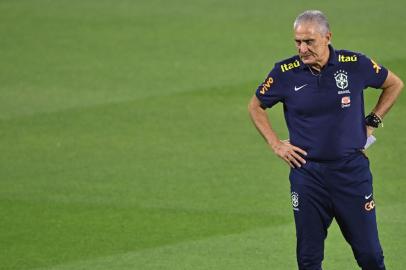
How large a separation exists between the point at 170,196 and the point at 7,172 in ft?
7.00

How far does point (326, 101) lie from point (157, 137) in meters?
6.47

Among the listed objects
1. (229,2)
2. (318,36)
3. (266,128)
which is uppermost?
(318,36)

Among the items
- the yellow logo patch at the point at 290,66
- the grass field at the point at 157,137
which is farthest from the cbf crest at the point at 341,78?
the grass field at the point at 157,137

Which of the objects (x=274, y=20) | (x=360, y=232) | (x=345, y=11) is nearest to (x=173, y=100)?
(x=274, y=20)

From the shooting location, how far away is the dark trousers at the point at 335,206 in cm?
820

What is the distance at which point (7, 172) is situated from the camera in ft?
42.9

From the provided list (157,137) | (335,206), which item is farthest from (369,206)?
(157,137)

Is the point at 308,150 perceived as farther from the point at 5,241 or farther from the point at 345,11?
the point at 345,11

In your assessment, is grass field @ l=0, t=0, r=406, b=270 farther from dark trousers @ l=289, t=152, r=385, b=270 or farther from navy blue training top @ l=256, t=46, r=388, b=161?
navy blue training top @ l=256, t=46, r=388, b=161

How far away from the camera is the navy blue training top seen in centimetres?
812

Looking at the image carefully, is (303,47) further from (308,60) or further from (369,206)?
(369,206)

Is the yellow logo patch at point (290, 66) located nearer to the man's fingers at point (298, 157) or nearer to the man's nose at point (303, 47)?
the man's nose at point (303, 47)

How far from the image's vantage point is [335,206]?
8.27 metres

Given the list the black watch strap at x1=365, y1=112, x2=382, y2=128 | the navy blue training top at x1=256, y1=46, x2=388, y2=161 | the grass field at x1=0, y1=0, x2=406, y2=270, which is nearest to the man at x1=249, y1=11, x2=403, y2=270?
the navy blue training top at x1=256, y1=46, x2=388, y2=161
